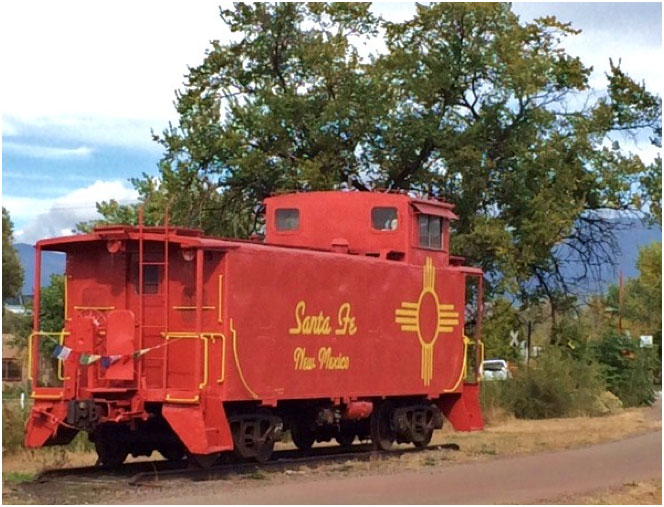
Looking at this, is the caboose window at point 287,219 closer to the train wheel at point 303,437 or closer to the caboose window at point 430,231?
the caboose window at point 430,231

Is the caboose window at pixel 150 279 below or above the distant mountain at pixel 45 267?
below

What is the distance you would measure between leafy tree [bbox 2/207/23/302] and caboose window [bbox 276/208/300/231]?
3564cm

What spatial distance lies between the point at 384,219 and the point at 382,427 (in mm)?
3615

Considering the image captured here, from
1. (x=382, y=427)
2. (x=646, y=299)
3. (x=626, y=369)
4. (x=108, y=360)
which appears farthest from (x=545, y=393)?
(x=646, y=299)

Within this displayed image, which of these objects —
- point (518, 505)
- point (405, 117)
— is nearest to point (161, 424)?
point (518, 505)

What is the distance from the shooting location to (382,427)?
20375 millimetres

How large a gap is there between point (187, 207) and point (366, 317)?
40.8 ft

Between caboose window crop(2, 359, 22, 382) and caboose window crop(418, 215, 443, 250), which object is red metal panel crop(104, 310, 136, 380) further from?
caboose window crop(2, 359, 22, 382)

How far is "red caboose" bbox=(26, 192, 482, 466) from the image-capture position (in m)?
16.4

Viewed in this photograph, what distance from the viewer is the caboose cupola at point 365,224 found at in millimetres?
20516

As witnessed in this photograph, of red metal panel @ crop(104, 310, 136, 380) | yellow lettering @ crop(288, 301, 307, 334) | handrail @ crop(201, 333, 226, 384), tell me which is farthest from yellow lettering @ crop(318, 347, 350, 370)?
red metal panel @ crop(104, 310, 136, 380)

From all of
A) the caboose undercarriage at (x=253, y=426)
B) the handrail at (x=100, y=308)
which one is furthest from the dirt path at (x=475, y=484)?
the handrail at (x=100, y=308)

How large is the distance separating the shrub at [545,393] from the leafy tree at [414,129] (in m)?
2.24

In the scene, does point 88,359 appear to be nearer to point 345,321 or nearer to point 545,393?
point 345,321
